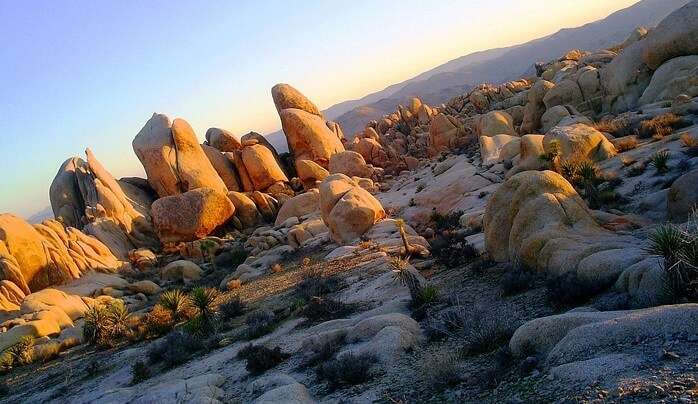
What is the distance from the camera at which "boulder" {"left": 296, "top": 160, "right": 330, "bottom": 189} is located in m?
49.9

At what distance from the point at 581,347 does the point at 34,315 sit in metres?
27.5

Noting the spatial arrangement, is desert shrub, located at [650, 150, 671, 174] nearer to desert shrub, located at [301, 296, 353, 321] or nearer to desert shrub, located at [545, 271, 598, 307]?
desert shrub, located at [545, 271, 598, 307]

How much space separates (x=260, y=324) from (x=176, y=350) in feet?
9.20

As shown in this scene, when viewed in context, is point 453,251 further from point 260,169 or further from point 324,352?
point 260,169

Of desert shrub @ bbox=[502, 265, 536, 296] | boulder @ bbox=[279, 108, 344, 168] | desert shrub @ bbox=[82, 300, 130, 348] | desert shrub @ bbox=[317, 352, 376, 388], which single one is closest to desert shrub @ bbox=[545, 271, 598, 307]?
desert shrub @ bbox=[502, 265, 536, 296]

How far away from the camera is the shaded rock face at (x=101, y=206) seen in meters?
40.5

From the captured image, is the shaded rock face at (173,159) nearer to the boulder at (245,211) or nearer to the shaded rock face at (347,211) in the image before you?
the boulder at (245,211)

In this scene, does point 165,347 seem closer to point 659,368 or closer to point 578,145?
point 659,368

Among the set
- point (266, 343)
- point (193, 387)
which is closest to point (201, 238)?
point (266, 343)

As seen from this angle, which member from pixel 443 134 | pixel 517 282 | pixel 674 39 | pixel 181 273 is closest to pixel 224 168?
pixel 181 273

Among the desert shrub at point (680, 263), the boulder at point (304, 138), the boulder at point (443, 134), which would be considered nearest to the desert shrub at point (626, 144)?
the desert shrub at point (680, 263)

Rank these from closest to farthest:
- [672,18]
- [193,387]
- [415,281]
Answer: [193,387] → [415,281] → [672,18]

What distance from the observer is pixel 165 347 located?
1622 centimetres

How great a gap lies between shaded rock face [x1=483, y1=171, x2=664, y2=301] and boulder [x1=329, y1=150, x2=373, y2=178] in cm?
3584
